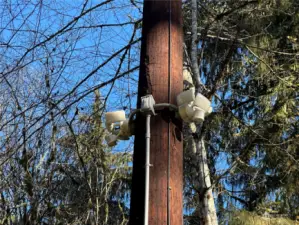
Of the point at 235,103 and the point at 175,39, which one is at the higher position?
the point at 235,103

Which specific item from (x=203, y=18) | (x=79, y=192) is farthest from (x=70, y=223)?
(x=203, y=18)

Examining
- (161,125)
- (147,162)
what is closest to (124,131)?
(161,125)

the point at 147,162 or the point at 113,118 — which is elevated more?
the point at 113,118

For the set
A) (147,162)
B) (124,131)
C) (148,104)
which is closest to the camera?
(147,162)

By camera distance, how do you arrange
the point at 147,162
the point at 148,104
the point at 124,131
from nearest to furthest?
the point at 147,162 < the point at 148,104 < the point at 124,131

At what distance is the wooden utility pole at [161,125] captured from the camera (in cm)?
256

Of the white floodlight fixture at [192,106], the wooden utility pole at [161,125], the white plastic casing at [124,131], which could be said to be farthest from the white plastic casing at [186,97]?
the white plastic casing at [124,131]

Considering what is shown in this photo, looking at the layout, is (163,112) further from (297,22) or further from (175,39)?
(297,22)

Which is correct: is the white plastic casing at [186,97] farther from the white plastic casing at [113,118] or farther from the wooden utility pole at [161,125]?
the white plastic casing at [113,118]

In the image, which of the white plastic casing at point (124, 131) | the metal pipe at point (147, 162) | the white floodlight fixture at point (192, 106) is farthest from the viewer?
the white plastic casing at point (124, 131)

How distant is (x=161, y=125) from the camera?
9.04 ft

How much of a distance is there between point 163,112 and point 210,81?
485cm

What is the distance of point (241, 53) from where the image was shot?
805 cm

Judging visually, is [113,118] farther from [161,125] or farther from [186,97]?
[186,97]
